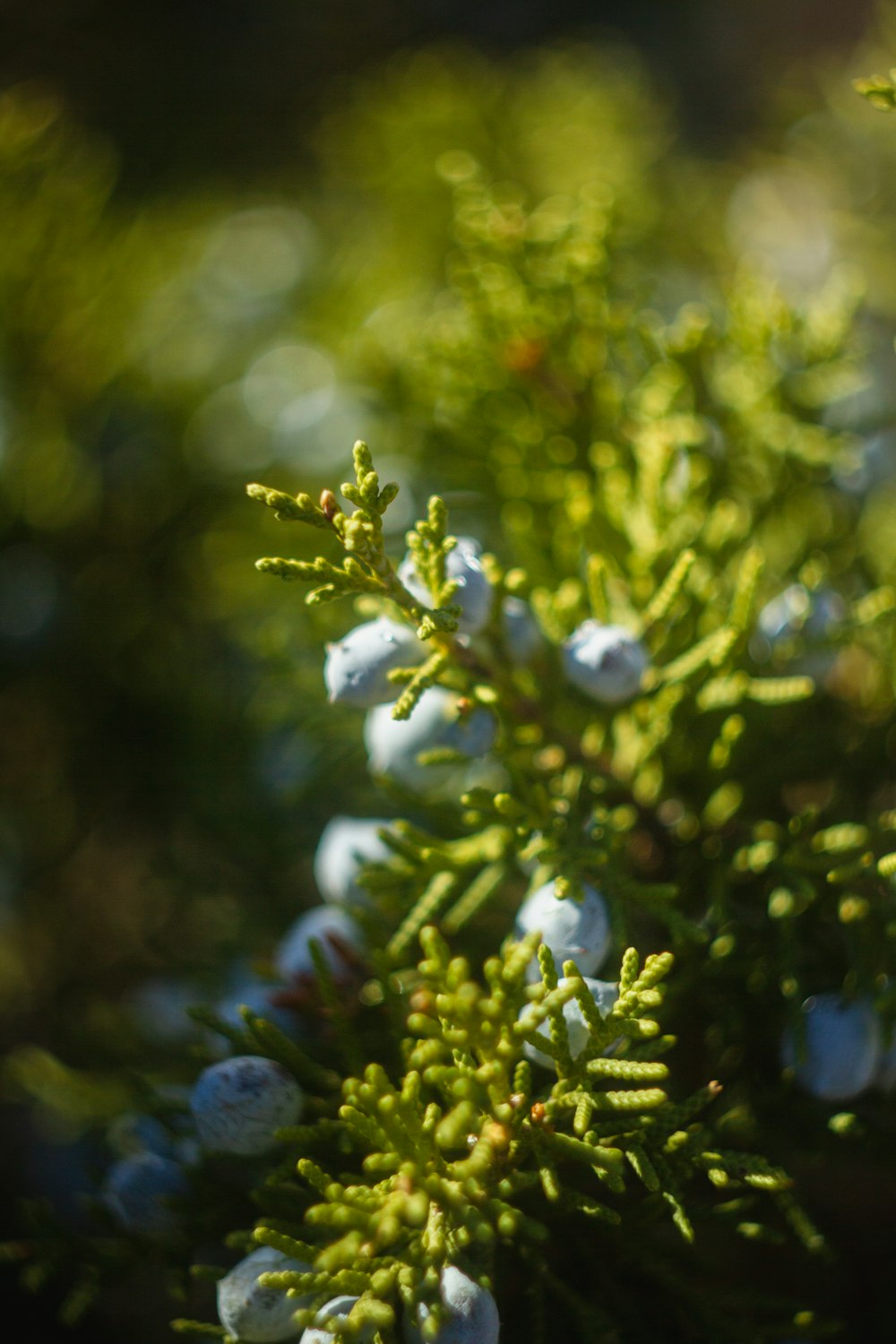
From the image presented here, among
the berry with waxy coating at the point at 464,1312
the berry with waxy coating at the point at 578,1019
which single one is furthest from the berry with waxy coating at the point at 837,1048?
the berry with waxy coating at the point at 464,1312

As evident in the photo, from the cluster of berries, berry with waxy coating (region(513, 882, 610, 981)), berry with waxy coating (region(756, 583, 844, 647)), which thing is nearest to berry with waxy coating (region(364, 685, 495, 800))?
the cluster of berries

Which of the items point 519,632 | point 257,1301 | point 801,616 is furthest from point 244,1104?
point 801,616

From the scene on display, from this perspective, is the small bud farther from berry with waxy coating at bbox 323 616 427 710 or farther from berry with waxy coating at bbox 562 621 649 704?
berry with waxy coating at bbox 562 621 649 704

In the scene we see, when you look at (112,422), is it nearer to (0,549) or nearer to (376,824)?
(0,549)

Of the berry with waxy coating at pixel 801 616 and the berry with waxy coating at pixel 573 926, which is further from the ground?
the berry with waxy coating at pixel 801 616

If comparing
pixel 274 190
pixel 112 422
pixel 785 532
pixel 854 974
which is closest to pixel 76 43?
pixel 274 190

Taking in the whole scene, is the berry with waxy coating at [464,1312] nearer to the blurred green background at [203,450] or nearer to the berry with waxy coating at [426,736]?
the berry with waxy coating at [426,736]
